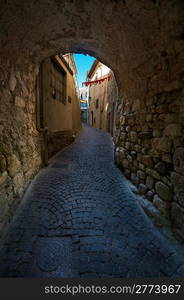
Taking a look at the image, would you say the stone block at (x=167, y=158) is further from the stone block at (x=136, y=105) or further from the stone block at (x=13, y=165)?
the stone block at (x=13, y=165)

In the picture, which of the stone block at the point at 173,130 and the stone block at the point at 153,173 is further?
the stone block at the point at 153,173

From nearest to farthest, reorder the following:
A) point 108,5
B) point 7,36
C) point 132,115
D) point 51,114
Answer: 1. point 108,5
2. point 7,36
3. point 132,115
4. point 51,114

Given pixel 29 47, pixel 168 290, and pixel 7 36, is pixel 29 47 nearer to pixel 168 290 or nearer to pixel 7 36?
pixel 7 36

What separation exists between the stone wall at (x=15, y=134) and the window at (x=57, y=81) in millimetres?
1899

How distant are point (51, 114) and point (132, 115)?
3.09 metres

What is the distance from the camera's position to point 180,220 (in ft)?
5.58

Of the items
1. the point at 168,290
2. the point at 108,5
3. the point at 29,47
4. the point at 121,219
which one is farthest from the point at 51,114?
the point at 168,290

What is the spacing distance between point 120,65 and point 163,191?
278 cm

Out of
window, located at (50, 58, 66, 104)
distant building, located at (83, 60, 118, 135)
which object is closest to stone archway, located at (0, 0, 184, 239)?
window, located at (50, 58, 66, 104)

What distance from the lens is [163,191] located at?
198 cm

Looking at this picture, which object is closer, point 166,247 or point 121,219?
point 166,247

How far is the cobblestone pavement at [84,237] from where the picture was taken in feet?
4.76

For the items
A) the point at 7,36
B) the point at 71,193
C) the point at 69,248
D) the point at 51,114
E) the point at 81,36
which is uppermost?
the point at 81,36

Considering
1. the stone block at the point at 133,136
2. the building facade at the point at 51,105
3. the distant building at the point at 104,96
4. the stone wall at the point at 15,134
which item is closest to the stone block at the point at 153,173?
the stone block at the point at 133,136
